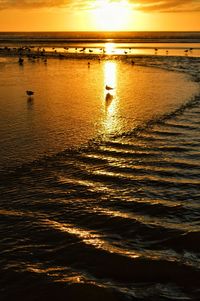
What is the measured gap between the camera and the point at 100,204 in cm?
960

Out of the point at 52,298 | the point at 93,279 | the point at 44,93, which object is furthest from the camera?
the point at 44,93

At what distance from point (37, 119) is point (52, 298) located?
42.1 feet

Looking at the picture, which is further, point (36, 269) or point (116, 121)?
point (116, 121)

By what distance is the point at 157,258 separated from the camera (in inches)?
283

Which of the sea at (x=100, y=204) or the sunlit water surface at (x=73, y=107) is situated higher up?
the sunlit water surface at (x=73, y=107)

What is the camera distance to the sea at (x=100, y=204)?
6617 mm

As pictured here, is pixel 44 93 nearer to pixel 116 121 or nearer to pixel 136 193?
pixel 116 121

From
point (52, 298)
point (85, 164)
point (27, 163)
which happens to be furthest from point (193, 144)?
point (52, 298)

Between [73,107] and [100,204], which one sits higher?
[73,107]

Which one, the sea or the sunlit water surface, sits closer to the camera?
the sea

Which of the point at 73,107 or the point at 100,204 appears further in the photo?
the point at 73,107

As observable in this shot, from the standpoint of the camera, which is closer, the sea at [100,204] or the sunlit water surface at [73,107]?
the sea at [100,204]

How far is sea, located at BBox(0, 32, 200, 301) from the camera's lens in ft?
21.7

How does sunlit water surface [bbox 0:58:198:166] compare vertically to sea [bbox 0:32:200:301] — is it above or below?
above
